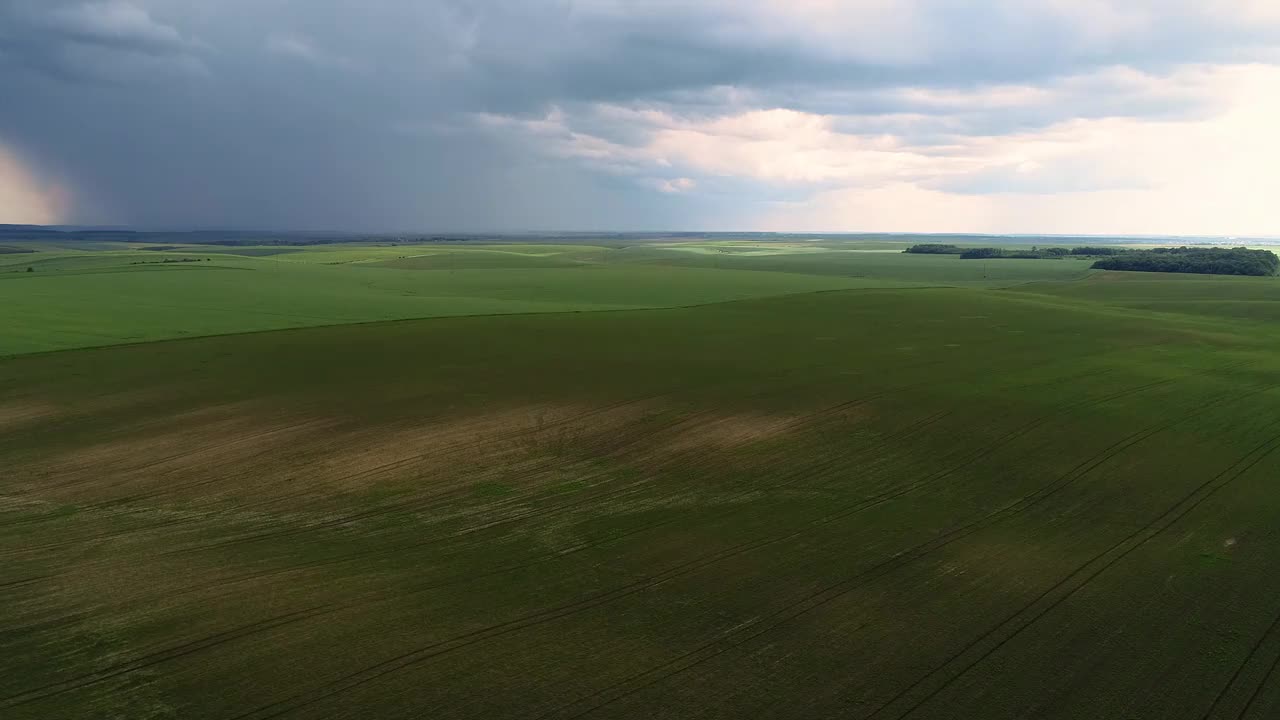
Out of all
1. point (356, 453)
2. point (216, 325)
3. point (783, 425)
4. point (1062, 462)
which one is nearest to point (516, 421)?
point (356, 453)

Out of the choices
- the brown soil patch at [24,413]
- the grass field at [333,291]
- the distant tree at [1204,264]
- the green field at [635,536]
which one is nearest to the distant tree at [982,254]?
the grass field at [333,291]

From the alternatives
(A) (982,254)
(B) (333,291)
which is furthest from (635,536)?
(A) (982,254)

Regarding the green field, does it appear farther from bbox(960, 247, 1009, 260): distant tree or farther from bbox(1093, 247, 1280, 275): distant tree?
bbox(960, 247, 1009, 260): distant tree

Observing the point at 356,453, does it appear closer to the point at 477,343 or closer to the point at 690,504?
the point at 690,504

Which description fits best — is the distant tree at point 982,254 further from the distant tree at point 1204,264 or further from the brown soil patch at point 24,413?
the brown soil patch at point 24,413

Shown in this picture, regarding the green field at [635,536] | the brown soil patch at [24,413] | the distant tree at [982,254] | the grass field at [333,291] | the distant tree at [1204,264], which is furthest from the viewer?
the distant tree at [982,254]

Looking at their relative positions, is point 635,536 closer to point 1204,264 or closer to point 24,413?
point 24,413

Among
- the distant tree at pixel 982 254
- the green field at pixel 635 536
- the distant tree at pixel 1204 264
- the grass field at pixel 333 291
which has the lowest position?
the green field at pixel 635 536

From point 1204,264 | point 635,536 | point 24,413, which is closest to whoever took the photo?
point 635,536
